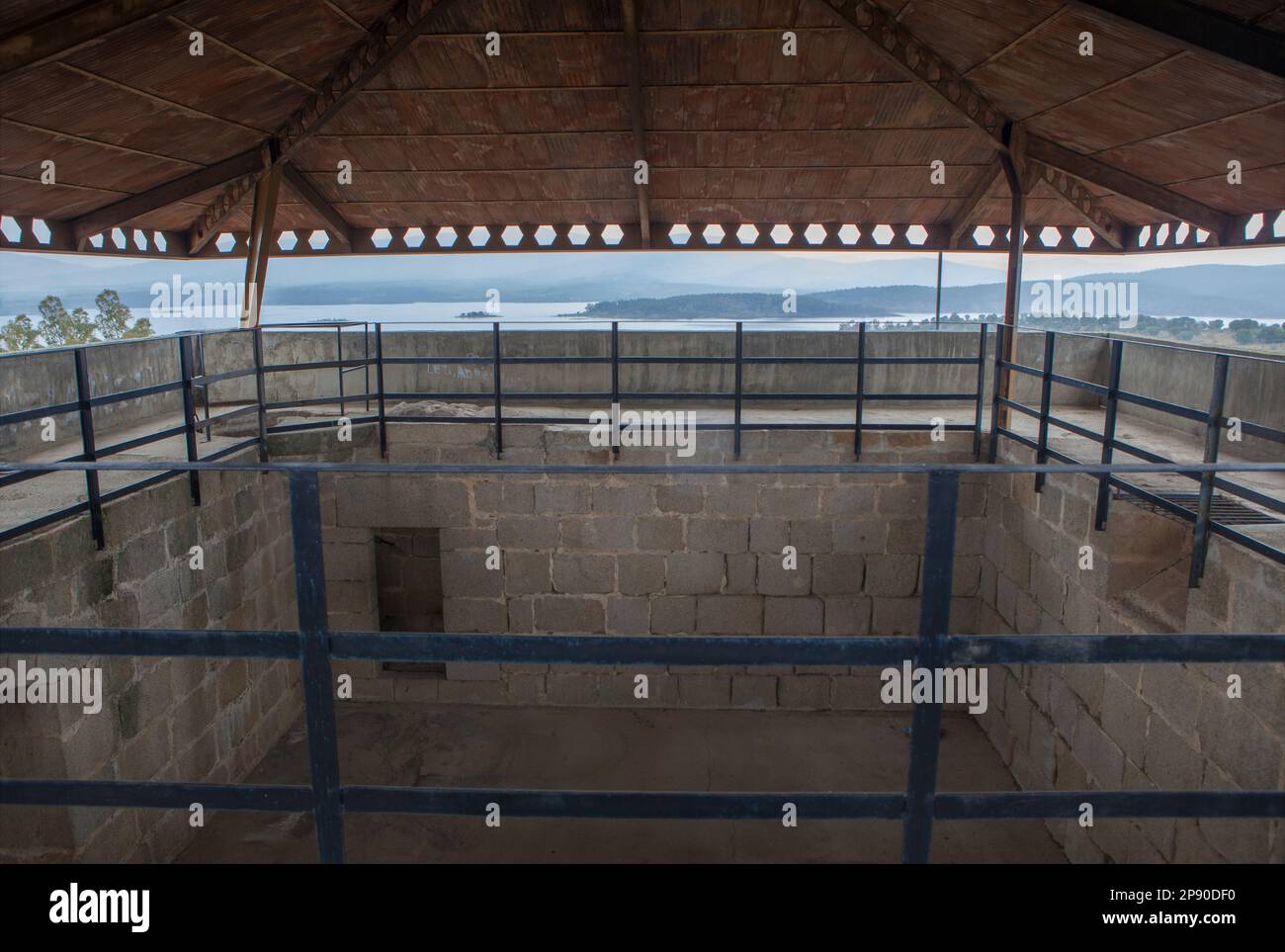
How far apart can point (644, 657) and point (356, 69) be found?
8.64 m

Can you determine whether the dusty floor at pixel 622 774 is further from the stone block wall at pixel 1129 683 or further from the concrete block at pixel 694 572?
the concrete block at pixel 694 572

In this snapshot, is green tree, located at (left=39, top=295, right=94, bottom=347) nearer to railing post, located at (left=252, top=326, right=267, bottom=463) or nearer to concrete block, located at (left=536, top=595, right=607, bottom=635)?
railing post, located at (left=252, top=326, right=267, bottom=463)

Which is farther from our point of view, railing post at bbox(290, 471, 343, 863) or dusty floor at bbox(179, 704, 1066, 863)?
dusty floor at bbox(179, 704, 1066, 863)

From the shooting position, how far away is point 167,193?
10.4m

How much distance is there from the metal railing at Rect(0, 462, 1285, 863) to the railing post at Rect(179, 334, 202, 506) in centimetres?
416

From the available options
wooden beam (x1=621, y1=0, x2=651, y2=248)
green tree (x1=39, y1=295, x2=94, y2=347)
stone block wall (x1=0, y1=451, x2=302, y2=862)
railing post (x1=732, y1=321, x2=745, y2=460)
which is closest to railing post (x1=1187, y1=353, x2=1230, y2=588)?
railing post (x1=732, y1=321, x2=745, y2=460)

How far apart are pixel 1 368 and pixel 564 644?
8057 millimetres

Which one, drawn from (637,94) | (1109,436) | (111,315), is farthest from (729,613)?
(111,315)

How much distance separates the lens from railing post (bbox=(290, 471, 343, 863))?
2.28 metres

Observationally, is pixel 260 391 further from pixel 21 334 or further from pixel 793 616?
pixel 21 334

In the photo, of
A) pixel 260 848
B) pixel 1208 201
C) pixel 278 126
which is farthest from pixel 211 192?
pixel 1208 201

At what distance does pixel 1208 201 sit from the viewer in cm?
1008

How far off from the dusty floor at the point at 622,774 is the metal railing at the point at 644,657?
165 inches

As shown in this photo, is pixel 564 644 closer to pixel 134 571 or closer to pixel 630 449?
pixel 134 571
